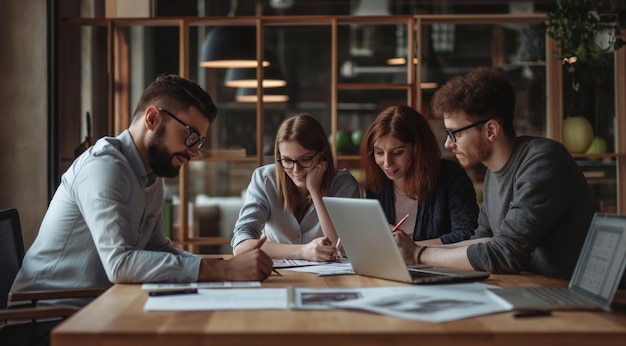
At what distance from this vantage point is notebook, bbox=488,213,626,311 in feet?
5.51

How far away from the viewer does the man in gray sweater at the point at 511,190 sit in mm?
2264

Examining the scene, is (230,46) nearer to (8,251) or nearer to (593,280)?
(8,251)

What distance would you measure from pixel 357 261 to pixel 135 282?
2.00 feet

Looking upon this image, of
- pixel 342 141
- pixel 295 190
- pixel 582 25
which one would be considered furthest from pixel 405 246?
pixel 342 141

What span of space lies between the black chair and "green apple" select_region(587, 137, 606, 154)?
356 centimetres

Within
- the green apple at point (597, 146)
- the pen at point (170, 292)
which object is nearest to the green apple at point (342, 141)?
the green apple at point (597, 146)

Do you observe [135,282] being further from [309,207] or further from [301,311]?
[309,207]

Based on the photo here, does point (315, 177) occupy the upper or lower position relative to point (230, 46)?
lower

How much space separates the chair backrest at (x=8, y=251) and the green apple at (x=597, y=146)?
356 cm

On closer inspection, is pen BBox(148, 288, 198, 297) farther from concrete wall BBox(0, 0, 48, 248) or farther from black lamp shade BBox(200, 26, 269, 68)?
black lamp shade BBox(200, 26, 269, 68)

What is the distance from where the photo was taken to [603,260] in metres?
1.75

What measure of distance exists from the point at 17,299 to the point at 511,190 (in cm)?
145

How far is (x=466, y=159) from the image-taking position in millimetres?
2564

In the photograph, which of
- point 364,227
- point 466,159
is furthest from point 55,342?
point 466,159
